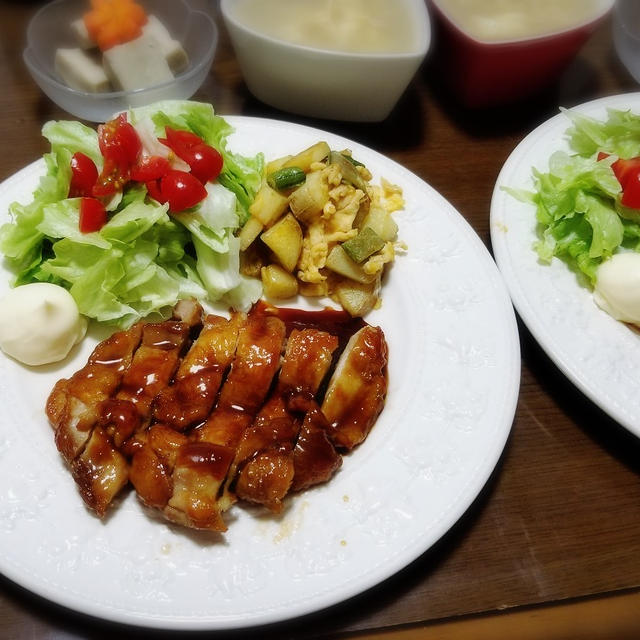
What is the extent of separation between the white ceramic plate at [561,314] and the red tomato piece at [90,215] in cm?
165

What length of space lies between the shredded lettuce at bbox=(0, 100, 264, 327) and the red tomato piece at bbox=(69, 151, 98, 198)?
34 mm

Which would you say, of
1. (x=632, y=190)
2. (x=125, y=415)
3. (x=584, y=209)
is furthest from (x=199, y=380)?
(x=632, y=190)

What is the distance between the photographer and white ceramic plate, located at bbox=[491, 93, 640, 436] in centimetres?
227

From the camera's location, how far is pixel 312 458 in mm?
Answer: 2010

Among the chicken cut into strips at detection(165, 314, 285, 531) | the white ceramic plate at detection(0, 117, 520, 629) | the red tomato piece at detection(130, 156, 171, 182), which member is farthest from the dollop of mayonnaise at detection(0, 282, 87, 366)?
the chicken cut into strips at detection(165, 314, 285, 531)

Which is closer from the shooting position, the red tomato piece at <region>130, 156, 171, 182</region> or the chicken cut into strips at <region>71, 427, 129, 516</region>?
the chicken cut into strips at <region>71, 427, 129, 516</region>

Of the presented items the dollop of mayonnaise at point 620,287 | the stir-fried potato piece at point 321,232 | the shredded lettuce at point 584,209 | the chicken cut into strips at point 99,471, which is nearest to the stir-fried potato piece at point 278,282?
the stir-fried potato piece at point 321,232

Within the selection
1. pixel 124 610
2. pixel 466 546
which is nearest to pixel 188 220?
pixel 124 610

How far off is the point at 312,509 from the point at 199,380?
584 millimetres

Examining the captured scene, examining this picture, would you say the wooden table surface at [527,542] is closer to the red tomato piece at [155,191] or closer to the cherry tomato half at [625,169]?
the cherry tomato half at [625,169]

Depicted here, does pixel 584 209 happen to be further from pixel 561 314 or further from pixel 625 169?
pixel 561 314

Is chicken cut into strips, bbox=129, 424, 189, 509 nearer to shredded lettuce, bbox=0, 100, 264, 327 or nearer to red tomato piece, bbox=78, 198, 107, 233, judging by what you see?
shredded lettuce, bbox=0, 100, 264, 327

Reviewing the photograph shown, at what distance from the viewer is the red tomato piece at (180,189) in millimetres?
2416

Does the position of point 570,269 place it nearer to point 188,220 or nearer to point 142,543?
point 188,220
